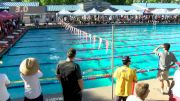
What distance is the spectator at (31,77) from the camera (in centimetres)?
421

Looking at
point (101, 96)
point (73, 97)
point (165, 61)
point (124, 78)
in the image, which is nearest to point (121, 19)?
point (165, 61)

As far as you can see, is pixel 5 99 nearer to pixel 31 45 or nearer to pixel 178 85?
pixel 178 85

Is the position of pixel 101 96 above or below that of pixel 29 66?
below

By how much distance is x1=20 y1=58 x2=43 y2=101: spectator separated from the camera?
4.21 metres

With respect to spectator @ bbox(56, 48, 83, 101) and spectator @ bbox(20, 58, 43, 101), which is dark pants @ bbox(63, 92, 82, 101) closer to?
spectator @ bbox(56, 48, 83, 101)

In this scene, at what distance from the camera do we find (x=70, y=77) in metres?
4.57

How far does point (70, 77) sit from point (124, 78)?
1027 mm

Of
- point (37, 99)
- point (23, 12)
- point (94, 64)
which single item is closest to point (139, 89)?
point (37, 99)

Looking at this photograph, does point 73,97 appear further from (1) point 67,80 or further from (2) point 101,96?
(2) point 101,96

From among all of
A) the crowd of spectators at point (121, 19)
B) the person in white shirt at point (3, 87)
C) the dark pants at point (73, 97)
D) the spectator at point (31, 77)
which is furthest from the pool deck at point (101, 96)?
the crowd of spectators at point (121, 19)

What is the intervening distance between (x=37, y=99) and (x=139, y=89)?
189 cm

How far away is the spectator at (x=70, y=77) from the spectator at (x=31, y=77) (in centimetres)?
36

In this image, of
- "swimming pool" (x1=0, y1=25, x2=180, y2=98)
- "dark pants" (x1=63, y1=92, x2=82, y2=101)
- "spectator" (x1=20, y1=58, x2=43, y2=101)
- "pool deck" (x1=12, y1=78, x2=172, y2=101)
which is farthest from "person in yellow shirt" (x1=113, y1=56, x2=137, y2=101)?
"swimming pool" (x1=0, y1=25, x2=180, y2=98)

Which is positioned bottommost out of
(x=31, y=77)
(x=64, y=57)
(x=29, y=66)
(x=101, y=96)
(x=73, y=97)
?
(x=64, y=57)
